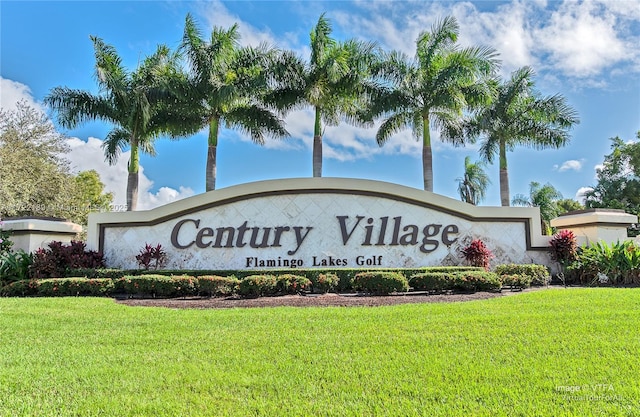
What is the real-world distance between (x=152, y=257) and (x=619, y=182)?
33903 millimetres

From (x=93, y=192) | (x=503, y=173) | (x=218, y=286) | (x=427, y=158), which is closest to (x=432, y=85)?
(x=427, y=158)

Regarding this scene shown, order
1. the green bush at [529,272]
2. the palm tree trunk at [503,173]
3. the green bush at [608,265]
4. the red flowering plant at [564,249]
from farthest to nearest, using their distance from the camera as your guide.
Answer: the palm tree trunk at [503,173]
the red flowering plant at [564,249]
the green bush at [608,265]
the green bush at [529,272]

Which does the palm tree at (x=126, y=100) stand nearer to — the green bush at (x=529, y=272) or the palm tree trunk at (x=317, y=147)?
the palm tree trunk at (x=317, y=147)

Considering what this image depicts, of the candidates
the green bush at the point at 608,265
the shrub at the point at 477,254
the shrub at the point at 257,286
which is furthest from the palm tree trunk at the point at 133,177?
the green bush at the point at 608,265

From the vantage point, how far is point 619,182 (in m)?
32.8

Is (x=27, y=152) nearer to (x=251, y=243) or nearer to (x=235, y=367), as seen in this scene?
(x=251, y=243)

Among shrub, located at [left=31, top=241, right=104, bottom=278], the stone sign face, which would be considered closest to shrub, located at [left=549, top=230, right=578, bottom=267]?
the stone sign face

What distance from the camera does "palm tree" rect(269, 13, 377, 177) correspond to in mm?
18141

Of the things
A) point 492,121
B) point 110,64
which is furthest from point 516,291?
point 110,64

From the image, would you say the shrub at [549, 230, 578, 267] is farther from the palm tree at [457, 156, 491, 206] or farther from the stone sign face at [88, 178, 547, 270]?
the palm tree at [457, 156, 491, 206]

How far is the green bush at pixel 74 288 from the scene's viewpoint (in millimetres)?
11922

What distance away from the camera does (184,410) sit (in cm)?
377

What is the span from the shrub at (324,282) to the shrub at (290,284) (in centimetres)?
46

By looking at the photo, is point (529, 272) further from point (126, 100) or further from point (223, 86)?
point (126, 100)
